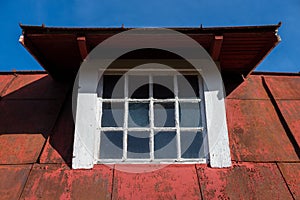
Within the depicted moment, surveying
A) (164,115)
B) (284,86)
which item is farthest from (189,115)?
(284,86)

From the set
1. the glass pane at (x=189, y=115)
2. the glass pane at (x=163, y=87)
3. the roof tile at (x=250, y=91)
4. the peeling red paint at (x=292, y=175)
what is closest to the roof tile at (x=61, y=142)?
the glass pane at (x=163, y=87)

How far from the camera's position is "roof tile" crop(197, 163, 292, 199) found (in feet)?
10.6

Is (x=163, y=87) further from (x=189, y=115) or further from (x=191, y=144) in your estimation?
(x=191, y=144)

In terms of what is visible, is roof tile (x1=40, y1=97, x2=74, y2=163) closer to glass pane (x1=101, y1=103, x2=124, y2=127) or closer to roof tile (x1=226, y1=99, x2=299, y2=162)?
glass pane (x1=101, y1=103, x2=124, y2=127)

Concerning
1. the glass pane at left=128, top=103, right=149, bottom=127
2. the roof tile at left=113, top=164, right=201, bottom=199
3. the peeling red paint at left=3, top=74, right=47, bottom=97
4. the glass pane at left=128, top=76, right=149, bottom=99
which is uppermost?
the peeling red paint at left=3, top=74, right=47, bottom=97

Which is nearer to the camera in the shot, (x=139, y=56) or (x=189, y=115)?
(x=189, y=115)

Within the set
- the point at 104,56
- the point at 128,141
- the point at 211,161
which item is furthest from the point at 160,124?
the point at 104,56

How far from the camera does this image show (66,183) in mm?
3307

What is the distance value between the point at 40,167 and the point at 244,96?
8.74ft

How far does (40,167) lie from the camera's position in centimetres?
348

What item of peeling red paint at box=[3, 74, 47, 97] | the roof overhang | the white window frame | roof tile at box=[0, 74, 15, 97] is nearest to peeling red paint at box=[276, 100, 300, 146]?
the roof overhang

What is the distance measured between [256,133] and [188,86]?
98 centimetres

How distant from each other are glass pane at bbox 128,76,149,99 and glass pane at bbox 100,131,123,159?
1.77 feet

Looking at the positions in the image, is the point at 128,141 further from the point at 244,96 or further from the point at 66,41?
the point at 244,96
